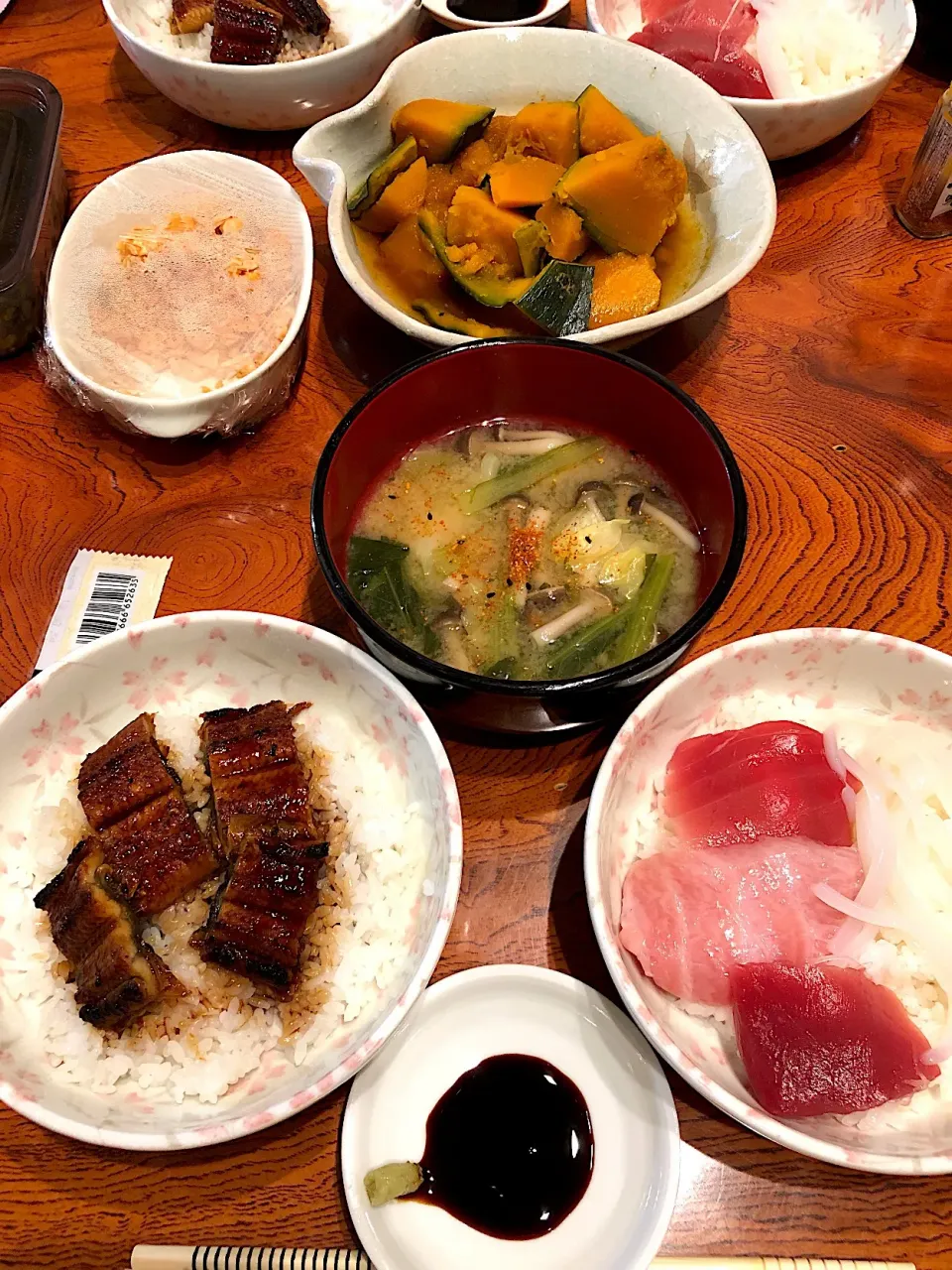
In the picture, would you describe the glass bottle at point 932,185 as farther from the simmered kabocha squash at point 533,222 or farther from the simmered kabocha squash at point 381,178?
the simmered kabocha squash at point 381,178

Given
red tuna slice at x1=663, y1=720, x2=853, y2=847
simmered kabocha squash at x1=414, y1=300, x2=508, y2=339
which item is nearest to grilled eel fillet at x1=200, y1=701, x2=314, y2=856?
red tuna slice at x1=663, y1=720, x2=853, y2=847

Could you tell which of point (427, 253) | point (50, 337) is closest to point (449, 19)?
point (427, 253)

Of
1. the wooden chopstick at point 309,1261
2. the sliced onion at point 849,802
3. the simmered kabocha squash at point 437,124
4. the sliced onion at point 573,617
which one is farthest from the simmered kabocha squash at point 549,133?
the wooden chopstick at point 309,1261

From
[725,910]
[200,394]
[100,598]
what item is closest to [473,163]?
[200,394]

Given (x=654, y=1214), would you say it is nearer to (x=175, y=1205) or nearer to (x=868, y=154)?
(x=175, y=1205)

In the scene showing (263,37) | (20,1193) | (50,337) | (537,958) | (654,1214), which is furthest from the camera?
(263,37)
